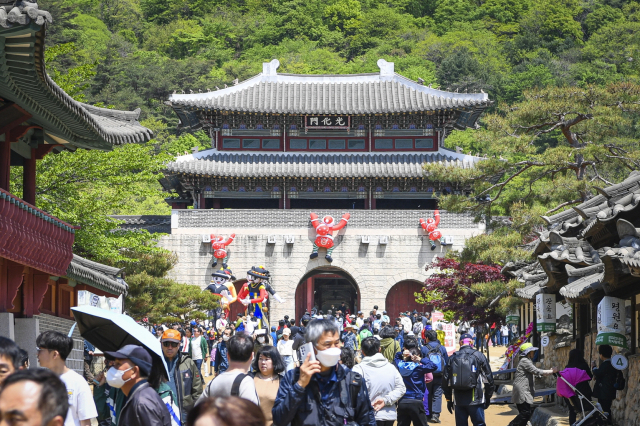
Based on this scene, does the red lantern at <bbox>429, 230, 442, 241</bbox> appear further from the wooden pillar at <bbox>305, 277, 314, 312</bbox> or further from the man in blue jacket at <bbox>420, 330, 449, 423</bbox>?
the man in blue jacket at <bbox>420, 330, 449, 423</bbox>

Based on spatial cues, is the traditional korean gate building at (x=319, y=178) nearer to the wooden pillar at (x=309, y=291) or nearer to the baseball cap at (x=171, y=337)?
the wooden pillar at (x=309, y=291)

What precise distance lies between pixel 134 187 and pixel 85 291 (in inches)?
200

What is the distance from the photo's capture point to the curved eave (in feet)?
29.7

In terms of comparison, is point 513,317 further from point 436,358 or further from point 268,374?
point 268,374

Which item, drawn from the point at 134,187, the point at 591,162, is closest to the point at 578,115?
the point at 591,162

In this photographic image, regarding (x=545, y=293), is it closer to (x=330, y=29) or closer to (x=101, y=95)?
(x=101, y=95)

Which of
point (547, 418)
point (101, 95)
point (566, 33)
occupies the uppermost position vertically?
point (566, 33)

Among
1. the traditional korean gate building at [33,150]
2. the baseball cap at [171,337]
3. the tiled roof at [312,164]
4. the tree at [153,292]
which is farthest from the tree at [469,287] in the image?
the baseball cap at [171,337]

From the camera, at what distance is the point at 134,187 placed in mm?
22953

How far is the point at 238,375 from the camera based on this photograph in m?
6.19

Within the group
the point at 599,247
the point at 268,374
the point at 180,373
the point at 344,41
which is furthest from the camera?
the point at 344,41

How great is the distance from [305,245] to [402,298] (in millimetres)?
4723

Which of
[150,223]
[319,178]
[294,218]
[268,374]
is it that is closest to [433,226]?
[319,178]

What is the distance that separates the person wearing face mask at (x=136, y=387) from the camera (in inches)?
205
